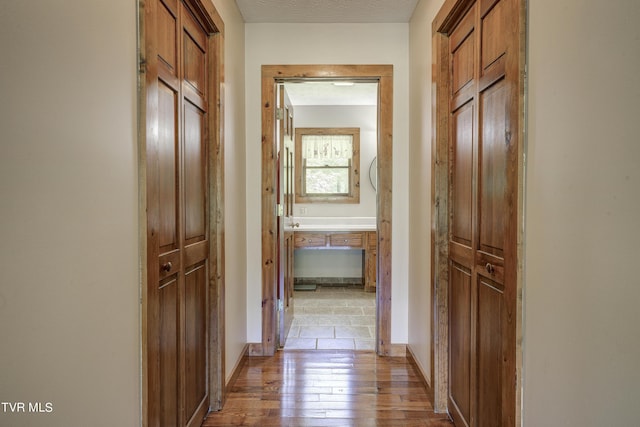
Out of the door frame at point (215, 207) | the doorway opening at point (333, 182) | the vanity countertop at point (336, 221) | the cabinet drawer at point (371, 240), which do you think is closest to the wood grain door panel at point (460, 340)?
the door frame at point (215, 207)

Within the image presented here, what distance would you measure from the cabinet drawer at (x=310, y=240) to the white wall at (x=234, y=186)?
6.68 feet

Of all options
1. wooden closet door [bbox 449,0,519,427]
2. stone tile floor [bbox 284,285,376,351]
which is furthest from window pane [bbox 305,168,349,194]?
wooden closet door [bbox 449,0,519,427]

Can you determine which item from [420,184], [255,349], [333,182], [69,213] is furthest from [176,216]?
[333,182]

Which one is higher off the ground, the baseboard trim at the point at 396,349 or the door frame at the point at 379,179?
the door frame at the point at 379,179

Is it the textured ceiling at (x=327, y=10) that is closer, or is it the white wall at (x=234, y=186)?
the white wall at (x=234, y=186)

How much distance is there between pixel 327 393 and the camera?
2.47 metres

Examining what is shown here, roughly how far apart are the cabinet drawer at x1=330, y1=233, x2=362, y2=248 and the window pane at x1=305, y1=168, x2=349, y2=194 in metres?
0.79

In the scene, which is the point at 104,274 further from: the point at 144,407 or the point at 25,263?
the point at 144,407

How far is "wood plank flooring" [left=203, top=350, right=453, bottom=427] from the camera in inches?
86.0

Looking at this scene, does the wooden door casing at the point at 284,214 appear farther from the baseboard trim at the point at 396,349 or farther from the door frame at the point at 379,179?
the baseboard trim at the point at 396,349

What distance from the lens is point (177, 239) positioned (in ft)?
5.72

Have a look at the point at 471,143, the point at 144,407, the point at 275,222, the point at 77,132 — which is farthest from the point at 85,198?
the point at 275,222

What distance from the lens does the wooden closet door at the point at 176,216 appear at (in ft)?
4.57

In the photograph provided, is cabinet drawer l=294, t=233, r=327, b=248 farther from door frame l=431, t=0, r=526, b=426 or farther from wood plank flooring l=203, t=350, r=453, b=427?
door frame l=431, t=0, r=526, b=426
